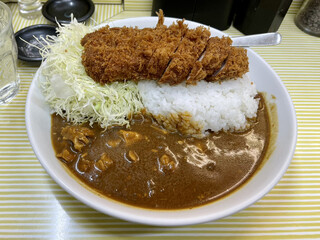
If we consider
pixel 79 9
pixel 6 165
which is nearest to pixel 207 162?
pixel 6 165

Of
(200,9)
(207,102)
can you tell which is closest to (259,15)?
(200,9)

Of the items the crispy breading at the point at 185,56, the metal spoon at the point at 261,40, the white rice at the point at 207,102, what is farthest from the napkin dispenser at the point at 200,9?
the white rice at the point at 207,102

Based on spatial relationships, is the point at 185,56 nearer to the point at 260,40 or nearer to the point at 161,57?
the point at 161,57

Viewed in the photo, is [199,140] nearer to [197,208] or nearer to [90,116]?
[197,208]

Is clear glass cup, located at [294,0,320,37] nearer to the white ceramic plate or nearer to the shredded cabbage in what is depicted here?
the white ceramic plate

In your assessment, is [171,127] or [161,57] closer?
[161,57]
